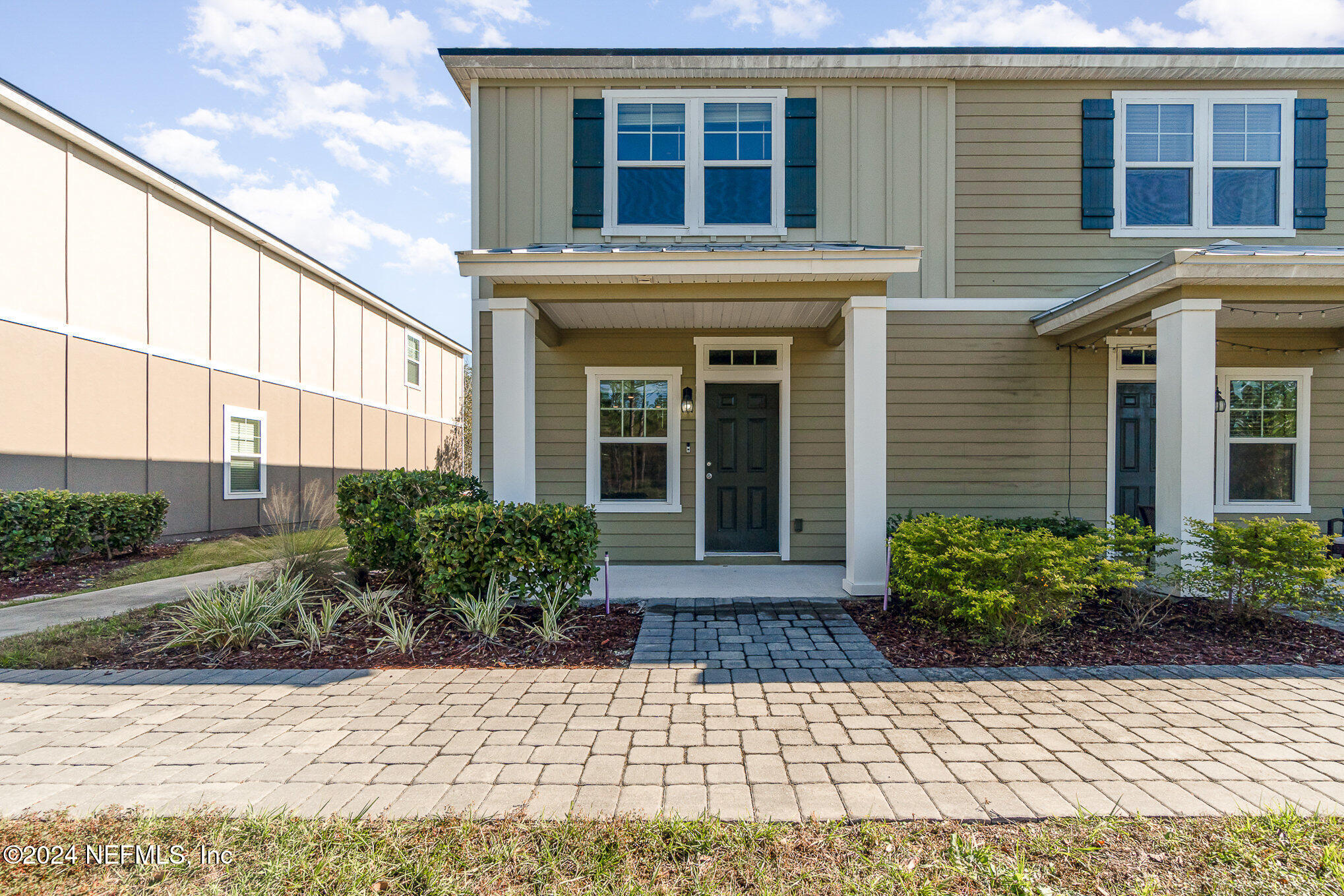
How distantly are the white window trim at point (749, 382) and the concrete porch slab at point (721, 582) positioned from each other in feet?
1.19

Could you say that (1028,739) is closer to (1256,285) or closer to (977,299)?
(1256,285)

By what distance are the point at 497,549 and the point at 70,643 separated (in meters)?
2.76

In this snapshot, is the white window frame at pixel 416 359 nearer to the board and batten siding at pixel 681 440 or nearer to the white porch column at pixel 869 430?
the board and batten siding at pixel 681 440

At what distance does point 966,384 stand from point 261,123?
1275 centimetres

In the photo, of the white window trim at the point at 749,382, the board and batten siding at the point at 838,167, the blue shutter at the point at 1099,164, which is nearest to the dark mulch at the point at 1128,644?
the white window trim at the point at 749,382

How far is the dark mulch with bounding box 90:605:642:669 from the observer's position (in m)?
3.73

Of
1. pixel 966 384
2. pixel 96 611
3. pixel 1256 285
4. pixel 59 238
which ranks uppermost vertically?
pixel 59 238

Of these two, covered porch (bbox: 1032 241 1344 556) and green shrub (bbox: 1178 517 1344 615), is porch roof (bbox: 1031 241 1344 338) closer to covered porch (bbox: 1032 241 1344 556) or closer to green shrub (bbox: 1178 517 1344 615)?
covered porch (bbox: 1032 241 1344 556)

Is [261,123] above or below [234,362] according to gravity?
above

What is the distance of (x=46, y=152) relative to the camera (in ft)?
24.4

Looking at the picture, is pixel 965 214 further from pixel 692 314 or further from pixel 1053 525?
pixel 1053 525

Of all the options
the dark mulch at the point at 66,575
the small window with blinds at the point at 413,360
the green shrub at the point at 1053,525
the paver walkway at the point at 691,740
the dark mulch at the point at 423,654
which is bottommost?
the dark mulch at the point at 66,575

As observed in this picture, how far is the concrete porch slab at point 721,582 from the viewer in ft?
18.0

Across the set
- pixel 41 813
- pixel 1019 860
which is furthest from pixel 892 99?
pixel 41 813
